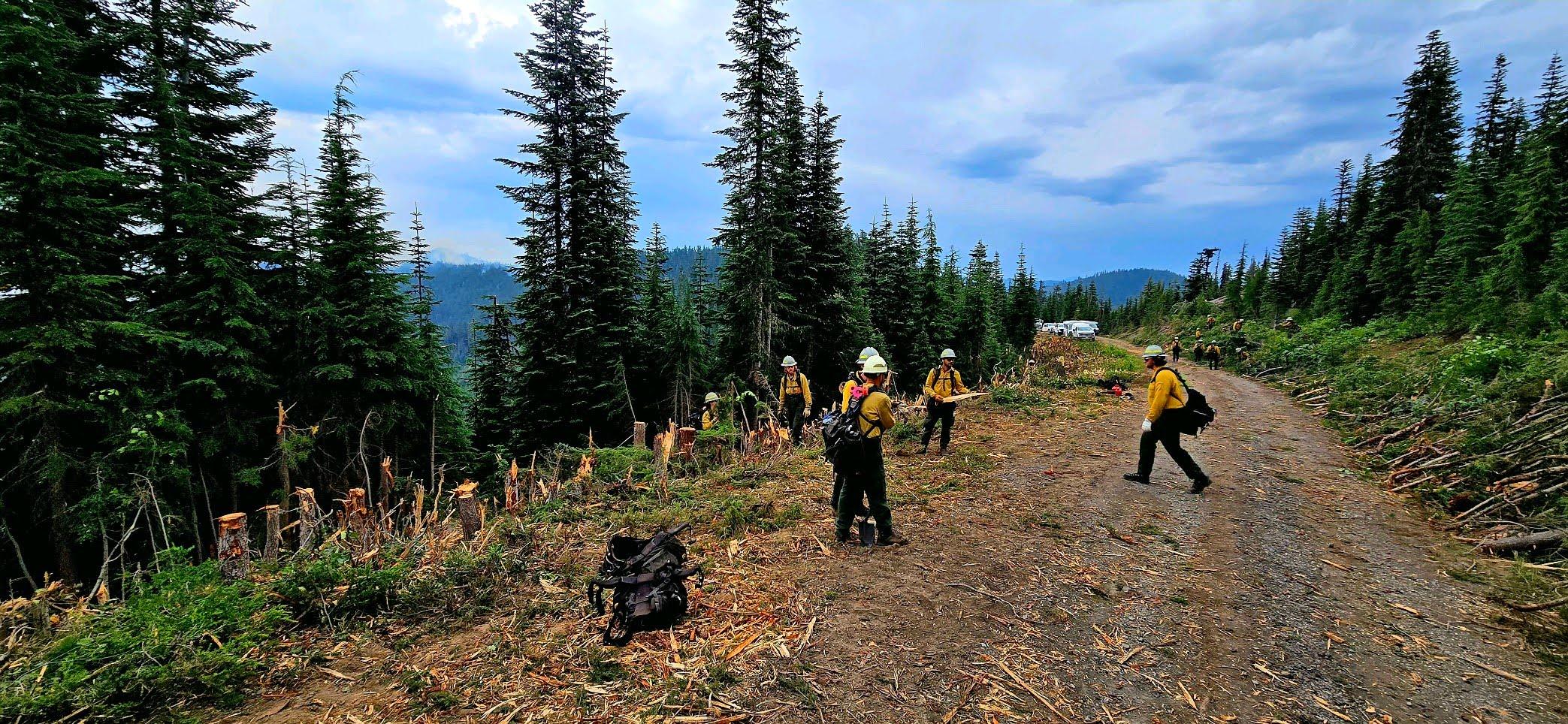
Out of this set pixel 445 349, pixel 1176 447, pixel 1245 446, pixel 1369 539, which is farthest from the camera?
pixel 445 349

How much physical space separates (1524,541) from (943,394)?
6.98m

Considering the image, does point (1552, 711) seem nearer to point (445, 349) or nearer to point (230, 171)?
point (230, 171)

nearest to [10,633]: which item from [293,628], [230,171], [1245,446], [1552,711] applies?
[293,628]

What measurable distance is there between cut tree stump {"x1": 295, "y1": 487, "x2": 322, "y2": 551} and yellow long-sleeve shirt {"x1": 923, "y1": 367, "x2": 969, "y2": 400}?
9468 millimetres

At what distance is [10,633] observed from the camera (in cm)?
426

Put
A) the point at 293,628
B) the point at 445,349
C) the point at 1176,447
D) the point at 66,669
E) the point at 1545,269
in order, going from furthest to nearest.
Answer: the point at 445,349 → the point at 1545,269 → the point at 1176,447 → the point at 293,628 → the point at 66,669

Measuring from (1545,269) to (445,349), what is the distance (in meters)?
39.1

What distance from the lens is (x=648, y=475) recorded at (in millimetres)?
9609

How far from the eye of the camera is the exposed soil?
3.87 metres

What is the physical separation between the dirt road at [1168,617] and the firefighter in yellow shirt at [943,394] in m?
2.54

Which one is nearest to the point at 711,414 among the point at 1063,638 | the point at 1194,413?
the point at 1194,413

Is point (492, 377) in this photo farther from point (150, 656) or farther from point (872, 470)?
point (872, 470)

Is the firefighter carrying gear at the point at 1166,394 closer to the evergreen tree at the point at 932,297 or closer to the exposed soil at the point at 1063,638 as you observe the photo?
the exposed soil at the point at 1063,638

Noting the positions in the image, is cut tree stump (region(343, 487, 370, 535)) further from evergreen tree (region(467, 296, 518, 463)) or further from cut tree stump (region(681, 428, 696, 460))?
evergreen tree (region(467, 296, 518, 463))
